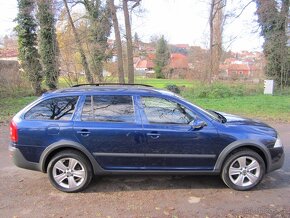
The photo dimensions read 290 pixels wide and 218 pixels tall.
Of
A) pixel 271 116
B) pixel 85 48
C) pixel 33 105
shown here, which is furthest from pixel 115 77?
pixel 33 105

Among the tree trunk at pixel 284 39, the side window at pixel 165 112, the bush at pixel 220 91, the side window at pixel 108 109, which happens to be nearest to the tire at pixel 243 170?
the side window at pixel 165 112

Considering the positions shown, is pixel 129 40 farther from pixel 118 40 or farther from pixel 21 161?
pixel 21 161

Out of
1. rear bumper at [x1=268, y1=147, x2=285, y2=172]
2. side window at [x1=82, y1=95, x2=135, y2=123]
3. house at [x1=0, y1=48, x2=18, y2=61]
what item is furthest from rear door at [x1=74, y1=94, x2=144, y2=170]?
house at [x1=0, y1=48, x2=18, y2=61]

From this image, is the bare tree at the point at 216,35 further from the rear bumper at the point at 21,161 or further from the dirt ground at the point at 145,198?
the rear bumper at the point at 21,161

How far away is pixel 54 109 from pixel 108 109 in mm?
848

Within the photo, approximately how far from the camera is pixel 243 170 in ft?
15.7

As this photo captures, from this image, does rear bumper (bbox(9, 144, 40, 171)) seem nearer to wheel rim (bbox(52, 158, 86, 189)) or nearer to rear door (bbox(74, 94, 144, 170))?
wheel rim (bbox(52, 158, 86, 189))

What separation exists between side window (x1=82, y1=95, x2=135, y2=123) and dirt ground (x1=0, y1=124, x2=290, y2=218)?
1.13 meters

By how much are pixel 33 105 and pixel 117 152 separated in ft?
5.00

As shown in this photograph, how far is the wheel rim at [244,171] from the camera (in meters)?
4.79

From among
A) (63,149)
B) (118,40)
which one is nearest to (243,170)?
(63,149)

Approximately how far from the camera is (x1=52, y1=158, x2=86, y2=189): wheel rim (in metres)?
4.75

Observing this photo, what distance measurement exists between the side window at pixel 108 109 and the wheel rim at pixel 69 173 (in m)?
0.71

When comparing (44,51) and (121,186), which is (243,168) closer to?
(121,186)
